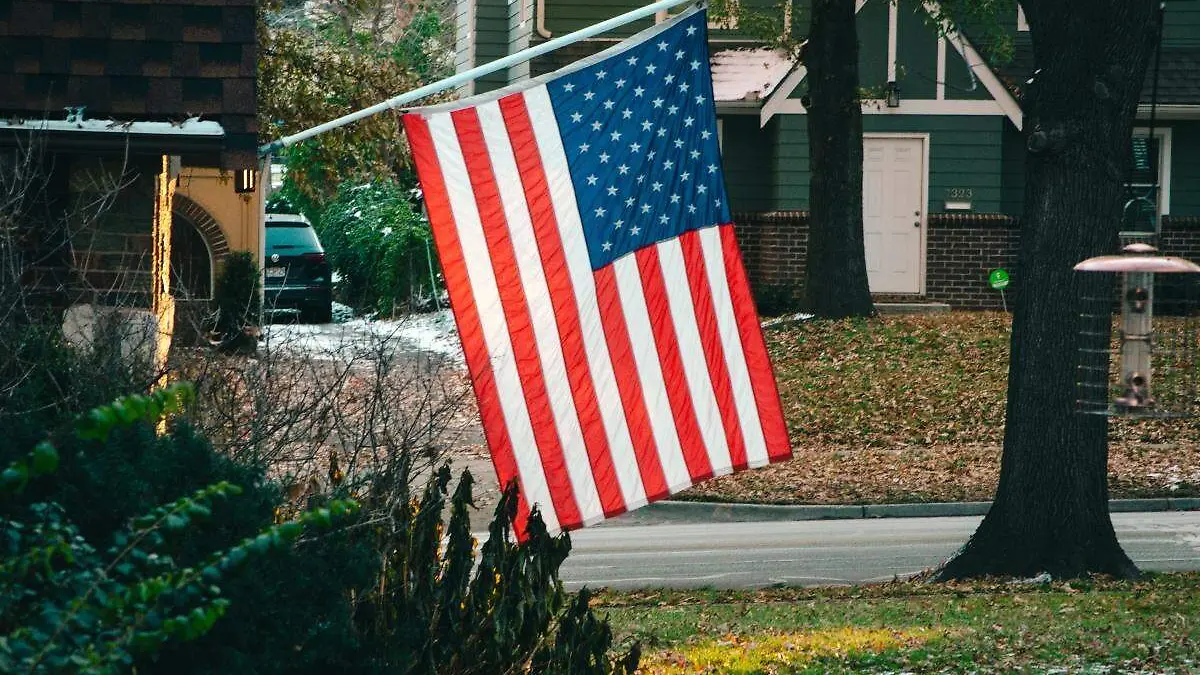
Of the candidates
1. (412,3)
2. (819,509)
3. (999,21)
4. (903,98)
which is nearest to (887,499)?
(819,509)

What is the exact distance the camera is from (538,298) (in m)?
7.77

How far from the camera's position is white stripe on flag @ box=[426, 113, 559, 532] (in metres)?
7.64

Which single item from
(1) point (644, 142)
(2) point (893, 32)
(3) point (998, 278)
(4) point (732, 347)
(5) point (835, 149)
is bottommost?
(4) point (732, 347)

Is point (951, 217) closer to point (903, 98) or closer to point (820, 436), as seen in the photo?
point (903, 98)

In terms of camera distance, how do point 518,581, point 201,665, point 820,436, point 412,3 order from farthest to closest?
point 412,3, point 820,436, point 518,581, point 201,665

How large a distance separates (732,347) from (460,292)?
4.69 ft

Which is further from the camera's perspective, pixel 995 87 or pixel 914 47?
pixel 995 87

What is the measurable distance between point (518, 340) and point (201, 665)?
3323mm

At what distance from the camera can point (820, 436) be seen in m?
19.1

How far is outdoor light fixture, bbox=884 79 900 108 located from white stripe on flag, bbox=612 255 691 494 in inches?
764

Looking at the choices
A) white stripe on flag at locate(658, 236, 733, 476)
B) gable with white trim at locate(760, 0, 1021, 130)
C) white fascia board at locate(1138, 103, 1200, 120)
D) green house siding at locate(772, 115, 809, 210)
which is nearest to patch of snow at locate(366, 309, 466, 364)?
green house siding at locate(772, 115, 809, 210)

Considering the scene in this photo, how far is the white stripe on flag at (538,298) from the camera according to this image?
7.73 metres

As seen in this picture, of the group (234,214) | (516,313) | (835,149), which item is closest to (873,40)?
(835,149)

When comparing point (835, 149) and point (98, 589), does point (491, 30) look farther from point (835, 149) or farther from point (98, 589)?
point (98, 589)
